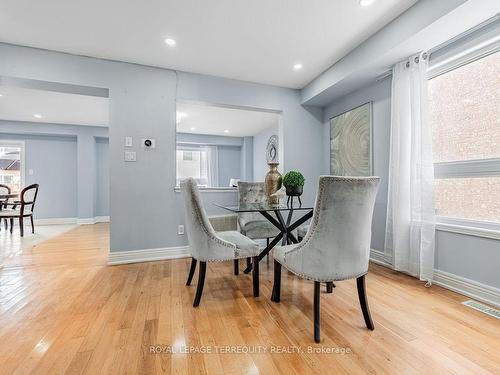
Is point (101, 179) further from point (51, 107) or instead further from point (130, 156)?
point (130, 156)

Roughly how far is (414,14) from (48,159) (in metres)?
7.44

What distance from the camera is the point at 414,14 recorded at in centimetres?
195

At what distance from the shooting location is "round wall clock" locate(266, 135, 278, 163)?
589 cm

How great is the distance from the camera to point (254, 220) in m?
2.78

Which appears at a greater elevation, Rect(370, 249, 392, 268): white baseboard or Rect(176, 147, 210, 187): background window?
Rect(176, 147, 210, 187): background window

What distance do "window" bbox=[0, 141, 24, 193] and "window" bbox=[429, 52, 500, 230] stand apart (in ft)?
26.1

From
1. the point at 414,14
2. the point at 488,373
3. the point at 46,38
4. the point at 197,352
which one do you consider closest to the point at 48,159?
the point at 46,38

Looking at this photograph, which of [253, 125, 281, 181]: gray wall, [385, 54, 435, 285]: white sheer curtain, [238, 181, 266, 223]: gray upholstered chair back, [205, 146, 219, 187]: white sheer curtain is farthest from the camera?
[205, 146, 219, 187]: white sheer curtain

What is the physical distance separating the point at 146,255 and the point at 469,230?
3.23 m

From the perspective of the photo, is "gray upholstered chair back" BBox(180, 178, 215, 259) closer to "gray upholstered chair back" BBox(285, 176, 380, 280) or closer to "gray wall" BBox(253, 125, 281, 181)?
"gray upholstered chair back" BBox(285, 176, 380, 280)

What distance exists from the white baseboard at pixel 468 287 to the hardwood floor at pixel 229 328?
110mm

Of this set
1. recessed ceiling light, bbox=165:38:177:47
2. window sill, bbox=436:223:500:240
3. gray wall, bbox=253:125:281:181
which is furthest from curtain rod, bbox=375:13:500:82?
gray wall, bbox=253:125:281:181

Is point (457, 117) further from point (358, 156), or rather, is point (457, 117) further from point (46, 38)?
point (46, 38)

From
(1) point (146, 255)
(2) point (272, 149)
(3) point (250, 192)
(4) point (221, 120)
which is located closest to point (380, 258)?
(3) point (250, 192)
